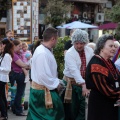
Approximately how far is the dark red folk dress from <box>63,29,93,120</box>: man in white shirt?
4.46 ft

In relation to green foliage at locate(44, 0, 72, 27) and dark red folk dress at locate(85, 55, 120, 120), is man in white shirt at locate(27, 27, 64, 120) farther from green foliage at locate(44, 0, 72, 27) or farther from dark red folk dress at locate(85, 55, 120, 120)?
green foliage at locate(44, 0, 72, 27)

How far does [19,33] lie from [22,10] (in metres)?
1.46

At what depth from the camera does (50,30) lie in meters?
5.45

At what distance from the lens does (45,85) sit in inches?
207

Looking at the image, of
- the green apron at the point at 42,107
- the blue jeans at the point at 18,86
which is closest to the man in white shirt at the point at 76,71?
the green apron at the point at 42,107

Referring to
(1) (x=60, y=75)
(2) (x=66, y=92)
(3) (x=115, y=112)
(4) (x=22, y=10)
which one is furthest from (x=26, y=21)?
(3) (x=115, y=112)

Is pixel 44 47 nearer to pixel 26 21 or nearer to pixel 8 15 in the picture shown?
pixel 26 21

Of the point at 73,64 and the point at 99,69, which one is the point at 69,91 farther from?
the point at 99,69

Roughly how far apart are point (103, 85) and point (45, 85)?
118 cm

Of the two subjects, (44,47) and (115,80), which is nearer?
(115,80)

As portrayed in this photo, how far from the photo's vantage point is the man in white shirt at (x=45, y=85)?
5.19 m

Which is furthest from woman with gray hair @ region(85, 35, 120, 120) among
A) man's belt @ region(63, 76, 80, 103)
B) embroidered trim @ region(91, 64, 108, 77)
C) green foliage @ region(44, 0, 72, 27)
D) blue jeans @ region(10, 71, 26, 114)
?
green foliage @ region(44, 0, 72, 27)

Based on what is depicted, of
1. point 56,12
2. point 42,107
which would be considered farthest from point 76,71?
point 56,12

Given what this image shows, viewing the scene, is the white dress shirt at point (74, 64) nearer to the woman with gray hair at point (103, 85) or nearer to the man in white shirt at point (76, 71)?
the man in white shirt at point (76, 71)
